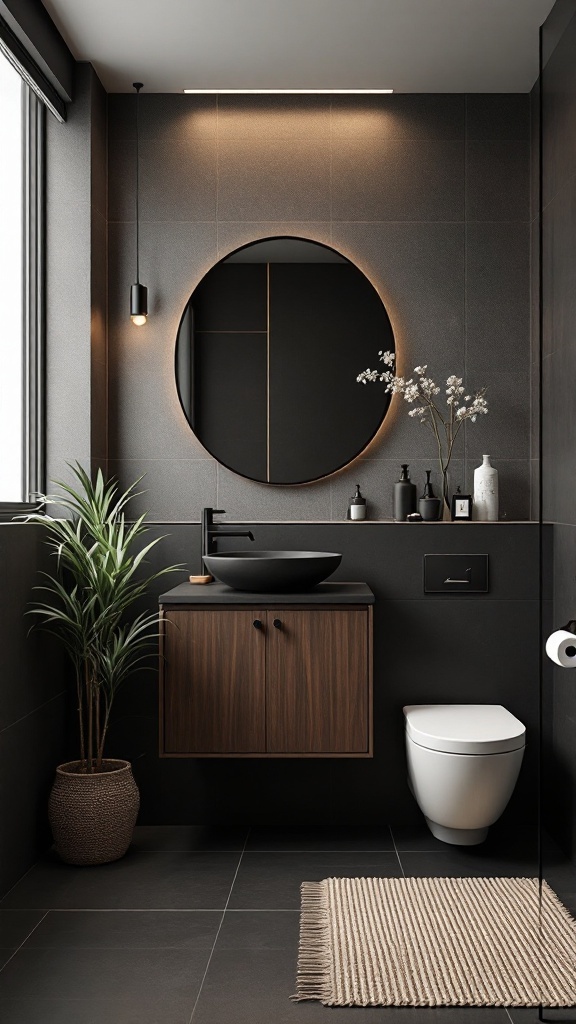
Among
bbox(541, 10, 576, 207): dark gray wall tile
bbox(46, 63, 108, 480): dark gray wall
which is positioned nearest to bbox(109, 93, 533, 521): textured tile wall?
bbox(46, 63, 108, 480): dark gray wall

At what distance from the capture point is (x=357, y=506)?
3.62m

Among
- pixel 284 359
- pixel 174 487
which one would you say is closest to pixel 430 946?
pixel 174 487

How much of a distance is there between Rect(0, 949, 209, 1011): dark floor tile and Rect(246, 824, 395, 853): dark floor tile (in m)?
0.82

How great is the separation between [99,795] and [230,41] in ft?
8.51

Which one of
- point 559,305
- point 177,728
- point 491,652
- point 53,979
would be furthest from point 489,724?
point 559,305

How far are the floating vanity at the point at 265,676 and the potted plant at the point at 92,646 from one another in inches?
6.0

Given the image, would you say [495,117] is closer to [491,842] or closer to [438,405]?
[438,405]

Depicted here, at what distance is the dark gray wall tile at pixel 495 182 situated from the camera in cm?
368

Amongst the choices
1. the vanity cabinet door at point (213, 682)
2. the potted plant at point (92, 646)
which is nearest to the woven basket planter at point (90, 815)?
the potted plant at point (92, 646)

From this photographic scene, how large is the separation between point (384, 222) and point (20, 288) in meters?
1.42

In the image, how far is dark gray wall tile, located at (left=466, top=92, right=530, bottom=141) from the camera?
3684mm

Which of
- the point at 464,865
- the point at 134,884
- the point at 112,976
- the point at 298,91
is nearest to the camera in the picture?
the point at 112,976

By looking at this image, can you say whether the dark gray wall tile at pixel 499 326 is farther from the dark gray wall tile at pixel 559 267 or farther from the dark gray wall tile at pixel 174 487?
the dark gray wall tile at pixel 559 267

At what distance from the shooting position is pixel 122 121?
370 cm
